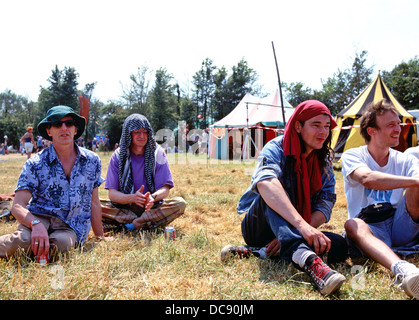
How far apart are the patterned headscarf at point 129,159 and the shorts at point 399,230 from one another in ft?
6.90

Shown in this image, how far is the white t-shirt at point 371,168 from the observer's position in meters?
2.49

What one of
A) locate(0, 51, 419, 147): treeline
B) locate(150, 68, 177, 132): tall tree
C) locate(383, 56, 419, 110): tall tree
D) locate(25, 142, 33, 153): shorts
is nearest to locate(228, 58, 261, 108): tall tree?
locate(0, 51, 419, 147): treeline

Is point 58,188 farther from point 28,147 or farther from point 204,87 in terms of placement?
point 204,87

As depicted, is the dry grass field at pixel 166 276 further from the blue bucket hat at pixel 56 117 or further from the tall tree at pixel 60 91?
→ the tall tree at pixel 60 91

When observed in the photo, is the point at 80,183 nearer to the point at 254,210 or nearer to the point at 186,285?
the point at 186,285

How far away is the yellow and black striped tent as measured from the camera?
1050cm

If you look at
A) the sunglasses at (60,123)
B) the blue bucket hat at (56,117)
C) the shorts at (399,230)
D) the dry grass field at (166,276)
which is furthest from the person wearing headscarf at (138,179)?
the shorts at (399,230)

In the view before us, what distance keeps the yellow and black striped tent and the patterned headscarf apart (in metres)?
8.74

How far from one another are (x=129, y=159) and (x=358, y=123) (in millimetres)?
9274

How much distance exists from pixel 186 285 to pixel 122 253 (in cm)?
84

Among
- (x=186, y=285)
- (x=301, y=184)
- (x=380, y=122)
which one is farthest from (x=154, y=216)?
(x=380, y=122)

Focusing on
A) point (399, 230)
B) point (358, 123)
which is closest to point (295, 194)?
point (399, 230)

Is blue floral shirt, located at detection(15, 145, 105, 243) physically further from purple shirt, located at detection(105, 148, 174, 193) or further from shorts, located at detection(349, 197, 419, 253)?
shorts, located at detection(349, 197, 419, 253)

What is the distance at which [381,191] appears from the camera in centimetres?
250
